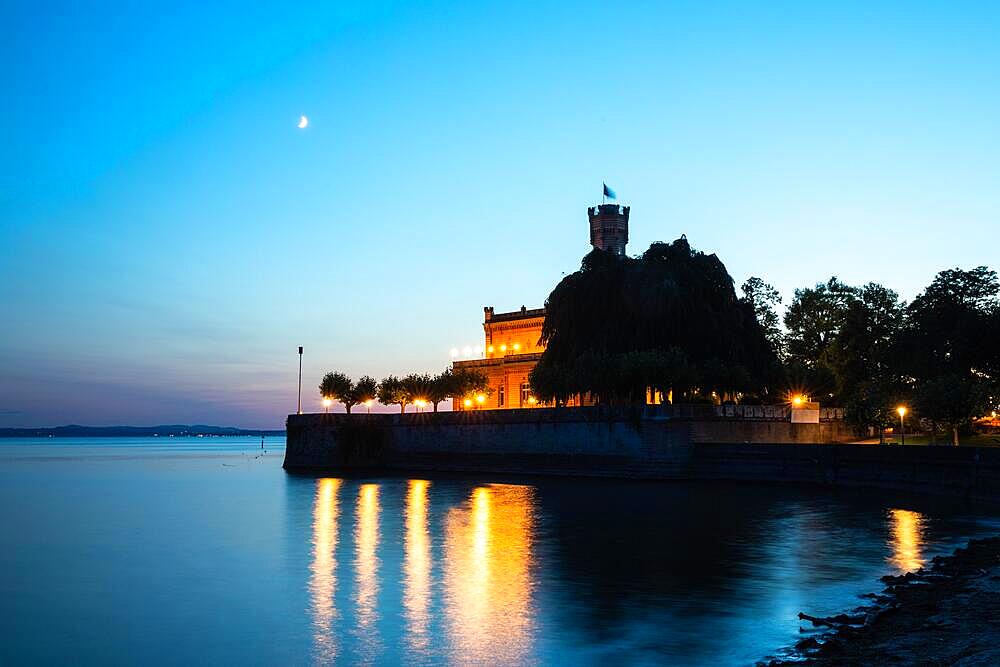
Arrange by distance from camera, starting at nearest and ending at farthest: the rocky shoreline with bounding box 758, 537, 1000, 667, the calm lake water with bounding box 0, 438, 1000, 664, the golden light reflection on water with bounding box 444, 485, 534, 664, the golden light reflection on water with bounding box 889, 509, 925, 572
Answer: the rocky shoreline with bounding box 758, 537, 1000, 667 → the golden light reflection on water with bounding box 444, 485, 534, 664 → the calm lake water with bounding box 0, 438, 1000, 664 → the golden light reflection on water with bounding box 889, 509, 925, 572

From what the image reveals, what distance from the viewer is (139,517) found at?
49.3 m

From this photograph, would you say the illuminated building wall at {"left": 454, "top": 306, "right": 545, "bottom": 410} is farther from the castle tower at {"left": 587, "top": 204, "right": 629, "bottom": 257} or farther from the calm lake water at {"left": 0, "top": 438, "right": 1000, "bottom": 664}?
the calm lake water at {"left": 0, "top": 438, "right": 1000, "bottom": 664}

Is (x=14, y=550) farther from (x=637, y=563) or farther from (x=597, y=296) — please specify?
(x=597, y=296)

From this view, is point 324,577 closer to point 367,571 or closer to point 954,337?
point 367,571

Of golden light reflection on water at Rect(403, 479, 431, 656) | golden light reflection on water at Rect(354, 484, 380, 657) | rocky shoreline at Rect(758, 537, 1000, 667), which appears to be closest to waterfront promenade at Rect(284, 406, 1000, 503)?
golden light reflection on water at Rect(403, 479, 431, 656)

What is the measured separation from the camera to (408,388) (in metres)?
97.8

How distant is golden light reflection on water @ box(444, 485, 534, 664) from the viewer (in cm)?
1981

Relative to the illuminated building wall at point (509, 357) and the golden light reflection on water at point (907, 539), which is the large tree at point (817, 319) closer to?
the illuminated building wall at point (509, 357)

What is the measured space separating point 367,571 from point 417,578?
2148 millimetres

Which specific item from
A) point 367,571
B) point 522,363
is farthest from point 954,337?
point 367,571

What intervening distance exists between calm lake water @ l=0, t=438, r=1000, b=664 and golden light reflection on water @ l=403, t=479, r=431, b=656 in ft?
0.38

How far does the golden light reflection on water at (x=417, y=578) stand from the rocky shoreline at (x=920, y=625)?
7623 mm

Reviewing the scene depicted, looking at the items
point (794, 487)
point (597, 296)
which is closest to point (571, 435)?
point (597, 296)

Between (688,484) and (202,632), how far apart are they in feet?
133
